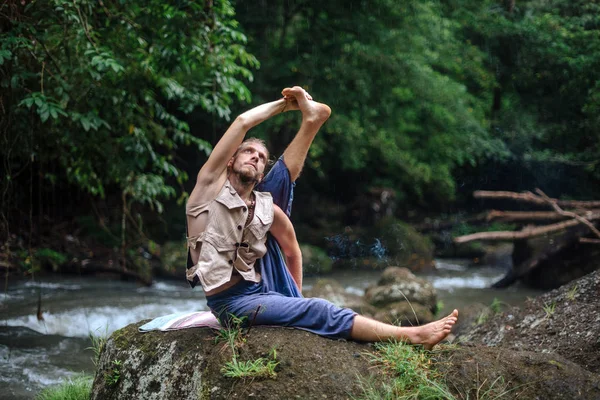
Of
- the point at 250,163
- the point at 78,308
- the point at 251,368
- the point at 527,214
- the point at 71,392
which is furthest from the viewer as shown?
the point at 78,308

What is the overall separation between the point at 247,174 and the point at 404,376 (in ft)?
5.06

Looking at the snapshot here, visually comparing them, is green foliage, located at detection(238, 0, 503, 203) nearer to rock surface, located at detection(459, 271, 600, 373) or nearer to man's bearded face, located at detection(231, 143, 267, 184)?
rock surface, located at detection(459, 271, 600, 373)

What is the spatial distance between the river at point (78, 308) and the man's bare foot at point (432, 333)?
8.32 ft

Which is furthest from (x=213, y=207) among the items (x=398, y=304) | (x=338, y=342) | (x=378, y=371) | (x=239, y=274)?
(x=398, y=304)

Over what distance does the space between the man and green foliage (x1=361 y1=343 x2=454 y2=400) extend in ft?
0.32

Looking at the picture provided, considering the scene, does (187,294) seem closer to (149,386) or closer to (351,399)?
(149,386)

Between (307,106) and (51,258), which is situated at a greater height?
(307,106)

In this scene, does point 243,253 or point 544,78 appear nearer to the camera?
point 243,253

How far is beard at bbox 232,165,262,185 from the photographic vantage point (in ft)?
12.6

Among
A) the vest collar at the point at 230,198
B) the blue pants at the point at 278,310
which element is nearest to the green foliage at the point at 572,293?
the blue pants at the point at 278,310

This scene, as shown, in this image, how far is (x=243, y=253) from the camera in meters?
3.85

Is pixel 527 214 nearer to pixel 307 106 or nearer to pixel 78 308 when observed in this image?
pixel 307 106

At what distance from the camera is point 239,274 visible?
3842 millimetres

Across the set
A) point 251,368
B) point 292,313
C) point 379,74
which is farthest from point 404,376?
point 379,74
